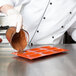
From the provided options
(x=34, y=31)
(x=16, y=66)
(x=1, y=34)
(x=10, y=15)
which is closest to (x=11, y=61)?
(x=16, y=66)

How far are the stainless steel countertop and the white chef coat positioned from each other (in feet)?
1.55

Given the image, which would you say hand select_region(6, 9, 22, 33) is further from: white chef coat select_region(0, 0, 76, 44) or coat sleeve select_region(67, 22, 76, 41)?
coat sleeve select_region(67, 22, 76, 41)

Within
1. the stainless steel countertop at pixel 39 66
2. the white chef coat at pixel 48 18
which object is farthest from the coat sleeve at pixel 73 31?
the stainless steel countertop at pixel 39 66

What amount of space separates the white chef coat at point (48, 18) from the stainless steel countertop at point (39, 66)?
47 centimetres

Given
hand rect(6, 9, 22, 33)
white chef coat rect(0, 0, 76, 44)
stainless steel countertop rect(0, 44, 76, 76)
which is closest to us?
stainless steel countertop rect(0, 44, 76, 76)

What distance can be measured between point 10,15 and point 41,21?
37 cm

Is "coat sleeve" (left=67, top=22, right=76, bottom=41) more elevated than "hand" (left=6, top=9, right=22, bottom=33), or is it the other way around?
"hand" (left=6, top=9, right=22, bottom=33)

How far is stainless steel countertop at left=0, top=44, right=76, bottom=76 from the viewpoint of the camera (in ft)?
1.87

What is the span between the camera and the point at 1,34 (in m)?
2.12

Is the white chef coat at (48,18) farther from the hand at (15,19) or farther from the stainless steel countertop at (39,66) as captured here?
the stainless steel countertop at (39,66)

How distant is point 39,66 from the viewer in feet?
2.12

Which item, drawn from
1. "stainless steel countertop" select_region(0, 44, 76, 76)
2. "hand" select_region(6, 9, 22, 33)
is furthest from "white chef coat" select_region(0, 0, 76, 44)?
"stainless steel countertop" select_region(0, 44, 76, 76)

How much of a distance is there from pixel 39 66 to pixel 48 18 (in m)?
0.69

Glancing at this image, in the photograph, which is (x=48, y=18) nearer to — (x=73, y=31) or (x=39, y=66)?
(x=73, y=31)
